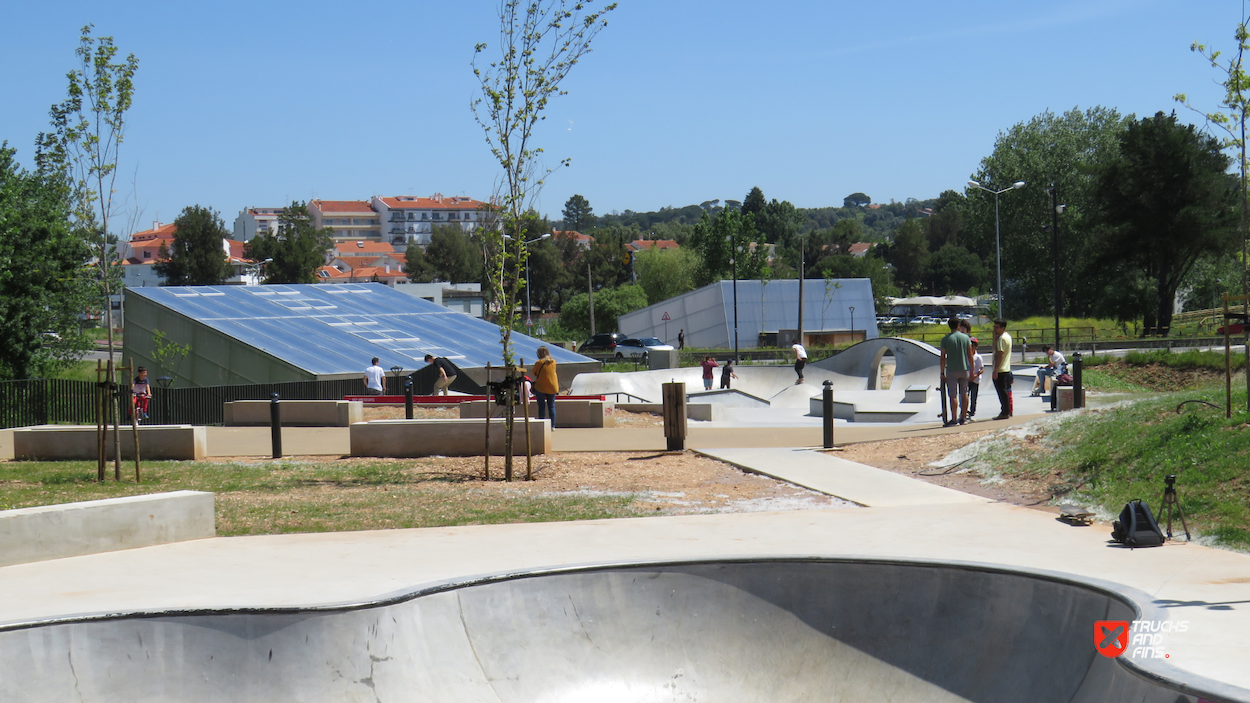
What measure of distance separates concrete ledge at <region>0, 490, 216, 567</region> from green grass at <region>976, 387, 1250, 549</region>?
8.74m

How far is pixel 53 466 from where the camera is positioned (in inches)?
539

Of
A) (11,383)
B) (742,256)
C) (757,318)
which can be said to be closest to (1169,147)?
(757,318)

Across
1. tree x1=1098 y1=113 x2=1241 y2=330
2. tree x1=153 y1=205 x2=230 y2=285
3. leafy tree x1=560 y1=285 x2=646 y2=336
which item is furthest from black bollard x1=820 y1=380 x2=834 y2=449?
tree x1=153 y1=205 x2=230 y2=285

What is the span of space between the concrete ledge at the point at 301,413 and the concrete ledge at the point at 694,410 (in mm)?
6934

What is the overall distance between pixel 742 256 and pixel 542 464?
66317 mm

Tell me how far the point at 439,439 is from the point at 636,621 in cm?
856

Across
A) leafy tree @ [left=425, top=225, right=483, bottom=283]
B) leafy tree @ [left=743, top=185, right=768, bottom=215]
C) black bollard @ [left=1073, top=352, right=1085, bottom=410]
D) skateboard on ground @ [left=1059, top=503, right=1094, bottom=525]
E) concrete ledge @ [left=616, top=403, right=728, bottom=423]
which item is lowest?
concrete ledge @ [left=616, top=403, right=728, bottom=423]

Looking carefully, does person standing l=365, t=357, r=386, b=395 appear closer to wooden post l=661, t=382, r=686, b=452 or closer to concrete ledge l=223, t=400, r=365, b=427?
concrete ledge l=223, t=400, r=365, b=427

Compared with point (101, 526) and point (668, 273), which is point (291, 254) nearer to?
point (668, 273)

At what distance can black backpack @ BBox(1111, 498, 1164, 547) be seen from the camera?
7652 millimetres

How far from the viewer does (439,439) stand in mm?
14695

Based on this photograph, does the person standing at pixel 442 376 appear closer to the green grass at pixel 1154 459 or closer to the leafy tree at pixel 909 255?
the green grass at pixel 1154 459

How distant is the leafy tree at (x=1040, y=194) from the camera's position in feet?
246

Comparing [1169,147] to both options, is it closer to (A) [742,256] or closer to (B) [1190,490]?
(A) [742,256]
